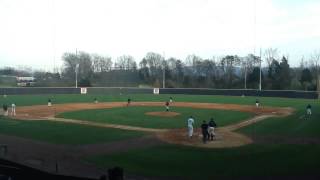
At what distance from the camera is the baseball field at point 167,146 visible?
18188 mm

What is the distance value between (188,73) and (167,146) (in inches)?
3608

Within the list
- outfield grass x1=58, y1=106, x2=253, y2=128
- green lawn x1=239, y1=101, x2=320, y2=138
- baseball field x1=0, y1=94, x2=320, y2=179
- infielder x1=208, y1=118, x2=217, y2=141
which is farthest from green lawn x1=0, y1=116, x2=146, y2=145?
green lawn x1=239, y1=101, x2=320, y2=138

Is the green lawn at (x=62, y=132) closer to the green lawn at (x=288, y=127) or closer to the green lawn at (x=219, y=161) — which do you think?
the green lawn at (x=219, y=161)

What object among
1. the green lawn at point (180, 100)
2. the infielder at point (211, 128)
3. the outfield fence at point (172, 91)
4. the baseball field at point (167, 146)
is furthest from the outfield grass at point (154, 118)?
the outfield fence at point (172, 91)

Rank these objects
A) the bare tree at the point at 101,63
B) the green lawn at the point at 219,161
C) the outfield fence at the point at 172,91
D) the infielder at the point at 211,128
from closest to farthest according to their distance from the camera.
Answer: the green lawn at the point at 219,161 < the infielder at the point at 211,128 < the outfield fence at the point at 172,91 < the bare tree at the point at 101,63

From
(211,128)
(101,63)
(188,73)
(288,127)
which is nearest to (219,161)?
(211,128)

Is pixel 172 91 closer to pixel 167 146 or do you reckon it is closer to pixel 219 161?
pixel 167 146

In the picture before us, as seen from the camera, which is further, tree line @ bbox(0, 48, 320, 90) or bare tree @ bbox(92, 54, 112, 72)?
bare tree @ bbox(92, 54, 112, 72)

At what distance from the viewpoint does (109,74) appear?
378ft

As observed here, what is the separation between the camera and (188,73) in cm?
11462

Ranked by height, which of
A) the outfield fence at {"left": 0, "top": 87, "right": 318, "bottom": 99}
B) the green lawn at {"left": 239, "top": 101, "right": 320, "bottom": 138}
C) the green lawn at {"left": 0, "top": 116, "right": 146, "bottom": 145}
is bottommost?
the green lawn at {"left": 0, "top": 116, "right": 146, "bottom": 145}

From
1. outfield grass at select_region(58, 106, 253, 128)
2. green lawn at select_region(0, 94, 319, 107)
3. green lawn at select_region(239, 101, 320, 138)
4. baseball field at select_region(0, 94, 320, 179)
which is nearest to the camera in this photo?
baseball field at select_region(0, 94, 320, 179)

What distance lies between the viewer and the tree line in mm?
90250

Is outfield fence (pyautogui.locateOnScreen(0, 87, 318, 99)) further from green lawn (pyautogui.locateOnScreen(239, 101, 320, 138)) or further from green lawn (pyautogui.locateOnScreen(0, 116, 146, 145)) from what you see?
green lawn (pyautogui.locateOnScreen(0, 116, 146, 145))
